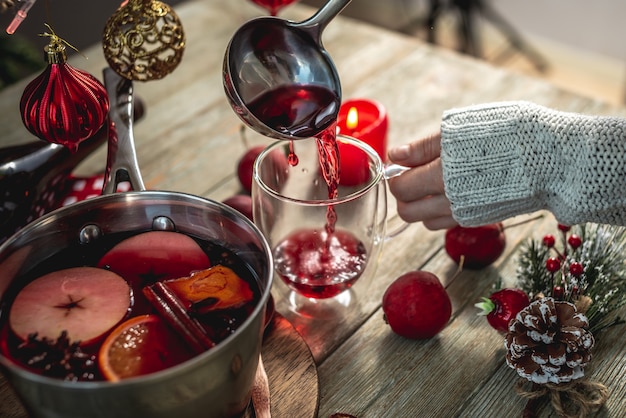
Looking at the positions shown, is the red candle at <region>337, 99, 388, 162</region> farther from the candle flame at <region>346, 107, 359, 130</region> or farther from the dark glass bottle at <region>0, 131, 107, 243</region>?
the dark glass bottle at <region>0, 131, 107, 243</region>

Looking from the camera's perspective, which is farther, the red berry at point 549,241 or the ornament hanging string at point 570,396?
the red berry at point 549,241

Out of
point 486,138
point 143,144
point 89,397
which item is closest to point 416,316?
point 486,138

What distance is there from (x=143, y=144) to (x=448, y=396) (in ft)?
2.00

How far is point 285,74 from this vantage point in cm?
75

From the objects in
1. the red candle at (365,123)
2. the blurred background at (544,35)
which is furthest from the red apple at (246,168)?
the blurred background at (544,35)

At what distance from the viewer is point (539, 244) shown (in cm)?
85

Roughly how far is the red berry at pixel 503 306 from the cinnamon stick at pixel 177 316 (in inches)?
11.9

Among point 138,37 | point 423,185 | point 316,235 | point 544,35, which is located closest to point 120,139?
point 138,37

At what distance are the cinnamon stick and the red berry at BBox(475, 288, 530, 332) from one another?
30 centimetres

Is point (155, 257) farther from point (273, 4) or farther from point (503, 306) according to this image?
point (273, 4)

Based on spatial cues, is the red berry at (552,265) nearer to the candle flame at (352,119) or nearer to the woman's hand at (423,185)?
the woman's hand at (423,185)

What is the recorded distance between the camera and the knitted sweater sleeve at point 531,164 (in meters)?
0.69

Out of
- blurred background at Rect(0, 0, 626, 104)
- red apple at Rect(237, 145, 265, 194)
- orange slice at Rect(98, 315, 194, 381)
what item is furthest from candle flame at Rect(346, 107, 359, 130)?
blurred background at Rect(0, 0, 626, 104)

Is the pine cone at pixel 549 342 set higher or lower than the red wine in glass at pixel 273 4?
lower
